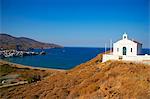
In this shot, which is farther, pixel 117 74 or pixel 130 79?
pixel 117 74

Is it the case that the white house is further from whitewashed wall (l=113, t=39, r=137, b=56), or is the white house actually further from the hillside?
the hillside

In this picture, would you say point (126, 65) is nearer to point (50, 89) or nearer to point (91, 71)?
point (91, 71)

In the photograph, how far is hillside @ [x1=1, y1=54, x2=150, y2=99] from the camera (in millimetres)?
19502

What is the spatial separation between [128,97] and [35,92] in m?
10.9

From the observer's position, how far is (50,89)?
2573 centimetres

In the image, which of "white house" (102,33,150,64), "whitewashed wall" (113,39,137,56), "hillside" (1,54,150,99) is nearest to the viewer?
"hillside" (1,54,150,99)

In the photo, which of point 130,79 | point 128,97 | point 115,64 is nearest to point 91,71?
point 115,64

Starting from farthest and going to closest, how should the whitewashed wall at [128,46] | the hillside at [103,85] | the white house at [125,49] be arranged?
the whitewashed wall at [128,46] < the white house at [125,49] < the hillside at [103,85]

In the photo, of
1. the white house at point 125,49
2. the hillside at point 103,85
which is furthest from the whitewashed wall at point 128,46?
the hillside at point 103,85

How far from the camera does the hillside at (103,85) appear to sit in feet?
64.0

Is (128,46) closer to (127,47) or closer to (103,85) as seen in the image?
(127,47)

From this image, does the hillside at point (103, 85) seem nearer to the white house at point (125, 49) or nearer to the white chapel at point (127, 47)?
the white house at point (125, 49)

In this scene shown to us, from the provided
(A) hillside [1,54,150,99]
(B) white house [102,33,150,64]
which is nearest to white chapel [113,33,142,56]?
(B) white house [102,33,150,64]

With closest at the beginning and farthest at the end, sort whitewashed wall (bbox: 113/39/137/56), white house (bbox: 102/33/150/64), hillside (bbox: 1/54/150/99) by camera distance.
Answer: hillside (bbox: 1/54/150/99) → white house (bbox: 102/33/150/64) → whitewashed wall (bbox: 113/39/137/56)
